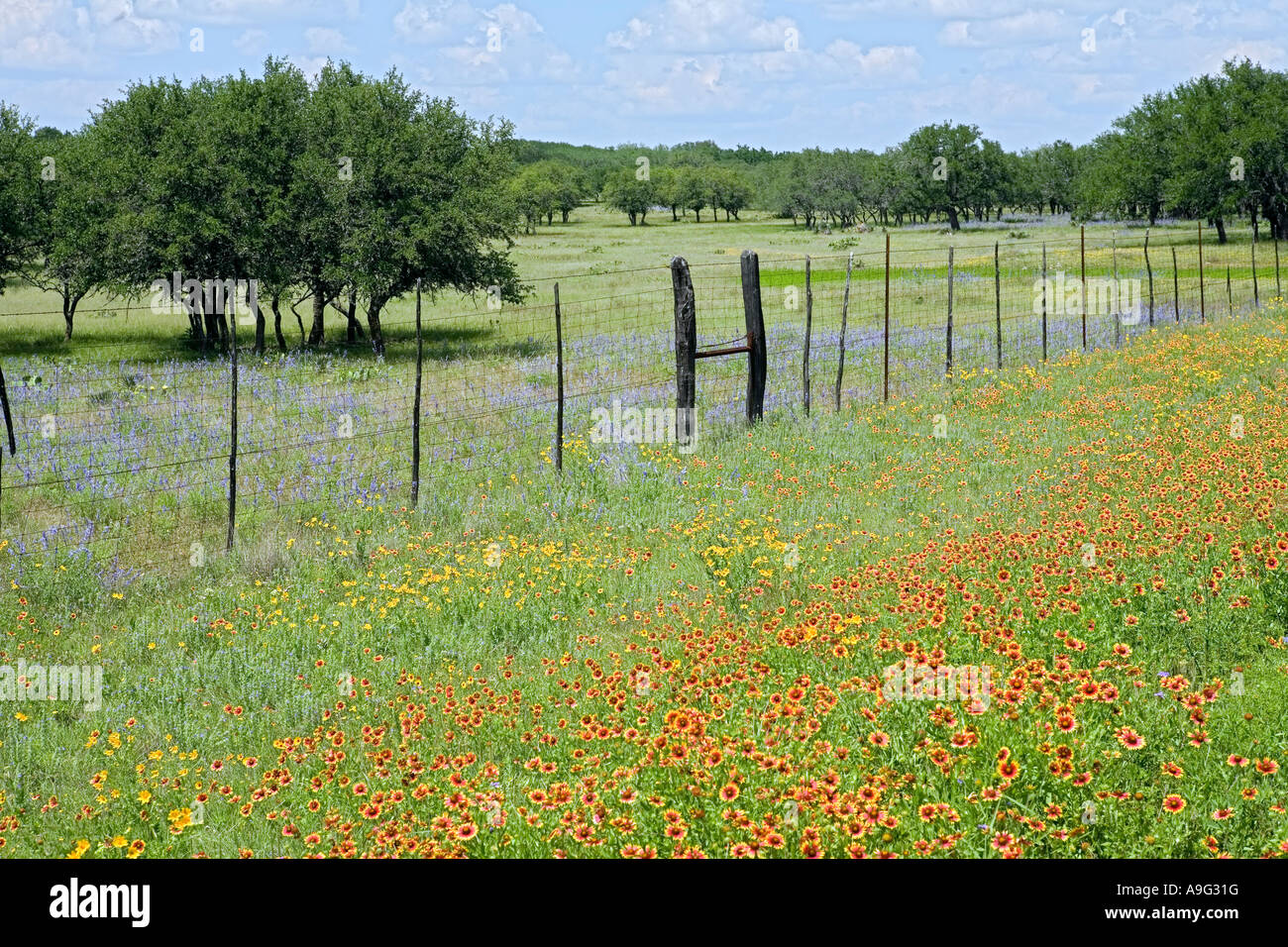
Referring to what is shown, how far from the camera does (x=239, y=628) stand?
29.0 feet

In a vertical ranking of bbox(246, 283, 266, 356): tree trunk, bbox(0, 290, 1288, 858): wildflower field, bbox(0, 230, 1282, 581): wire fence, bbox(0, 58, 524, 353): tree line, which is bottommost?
bbox(0, 290, 1288, 858): wildflower field

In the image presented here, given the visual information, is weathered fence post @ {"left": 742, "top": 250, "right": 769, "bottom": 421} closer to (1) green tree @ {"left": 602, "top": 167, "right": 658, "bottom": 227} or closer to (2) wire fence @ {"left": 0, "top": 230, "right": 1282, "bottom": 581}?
(2) wire fence @ {"left": 0, "top": 230, "right": 1282, "bottom": 581}

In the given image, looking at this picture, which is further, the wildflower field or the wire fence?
the wire fence

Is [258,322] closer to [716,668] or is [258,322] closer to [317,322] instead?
[317,322]

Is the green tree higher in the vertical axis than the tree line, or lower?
higher

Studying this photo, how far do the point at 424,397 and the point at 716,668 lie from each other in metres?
15.6

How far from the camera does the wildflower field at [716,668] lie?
467 centimetres

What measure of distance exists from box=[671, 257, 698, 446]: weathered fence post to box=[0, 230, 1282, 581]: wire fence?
0.58m

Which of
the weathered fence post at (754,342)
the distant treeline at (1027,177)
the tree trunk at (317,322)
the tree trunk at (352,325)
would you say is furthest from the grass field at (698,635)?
the distant treeline at (1027,177)

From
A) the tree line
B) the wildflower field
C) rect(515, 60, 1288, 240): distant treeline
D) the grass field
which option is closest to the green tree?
rect(515, 60, 1288, 240): distant treeline

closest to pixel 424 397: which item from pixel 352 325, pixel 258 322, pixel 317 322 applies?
pixel 258 322

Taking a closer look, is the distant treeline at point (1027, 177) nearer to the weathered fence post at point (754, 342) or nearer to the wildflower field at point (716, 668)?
the weathered fence post at point (754, 342)

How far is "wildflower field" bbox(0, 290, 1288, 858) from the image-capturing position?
467 cm

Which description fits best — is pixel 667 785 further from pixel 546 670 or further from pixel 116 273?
pixel 116 273
